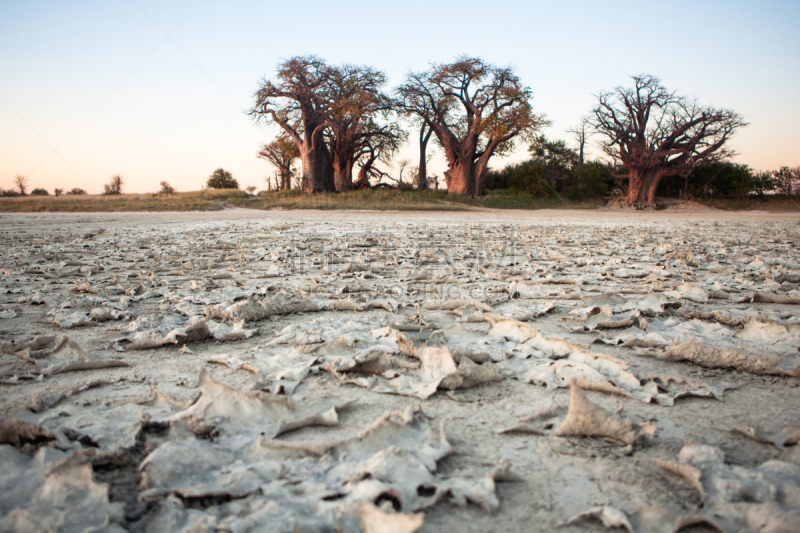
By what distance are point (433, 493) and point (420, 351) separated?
0.71 m

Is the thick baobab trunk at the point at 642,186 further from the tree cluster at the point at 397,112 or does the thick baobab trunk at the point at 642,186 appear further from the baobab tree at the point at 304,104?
the baobab tree at the point at 304,104

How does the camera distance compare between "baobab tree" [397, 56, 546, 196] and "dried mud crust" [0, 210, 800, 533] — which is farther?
"baobab tree" [397, 56, 546, 196]

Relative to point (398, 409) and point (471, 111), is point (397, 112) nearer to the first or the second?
point (471, 111)

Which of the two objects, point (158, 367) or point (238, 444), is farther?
point (158, 367)

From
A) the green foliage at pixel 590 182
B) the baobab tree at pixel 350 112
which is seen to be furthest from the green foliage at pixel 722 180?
the baobab tree at pixel 350 112

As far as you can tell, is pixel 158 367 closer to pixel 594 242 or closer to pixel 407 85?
pixel 594 242

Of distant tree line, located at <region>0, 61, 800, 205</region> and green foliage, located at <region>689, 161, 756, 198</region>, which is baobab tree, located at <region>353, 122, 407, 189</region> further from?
green foliage, located at <region>689, 161, 756, 198</region>

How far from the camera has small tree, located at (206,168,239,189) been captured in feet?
130

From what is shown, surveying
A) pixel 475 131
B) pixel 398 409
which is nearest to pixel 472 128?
pixel 475 131

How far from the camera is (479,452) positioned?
3.54 feet

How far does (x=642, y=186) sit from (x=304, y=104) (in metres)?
18.5

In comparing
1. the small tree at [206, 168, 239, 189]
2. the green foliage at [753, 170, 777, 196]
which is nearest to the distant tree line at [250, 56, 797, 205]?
the green foliage at [753, 170, 777, 196]

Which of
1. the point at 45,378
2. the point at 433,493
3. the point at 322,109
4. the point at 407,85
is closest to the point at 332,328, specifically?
the point at 45,378

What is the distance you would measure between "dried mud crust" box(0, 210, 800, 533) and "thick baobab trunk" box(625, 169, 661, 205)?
80.2 ft
